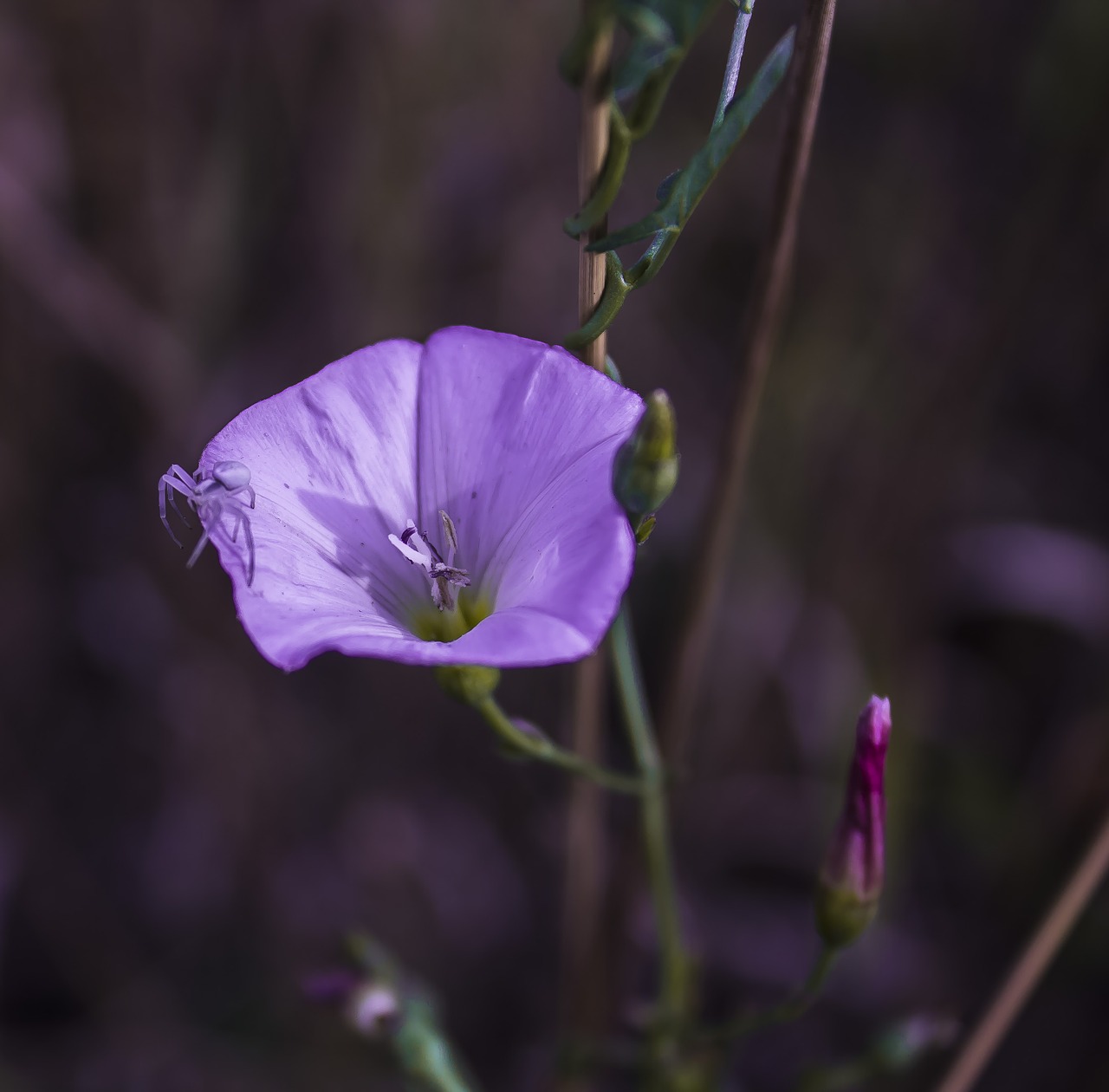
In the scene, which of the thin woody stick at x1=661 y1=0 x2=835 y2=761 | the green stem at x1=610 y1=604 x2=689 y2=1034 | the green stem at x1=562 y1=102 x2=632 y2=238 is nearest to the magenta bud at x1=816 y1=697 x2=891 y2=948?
the green stem at x1=610 y1=604 x2=689 y2=1034

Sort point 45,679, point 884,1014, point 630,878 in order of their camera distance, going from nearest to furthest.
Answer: point 630,878 → point 884,1014 → point 45,679

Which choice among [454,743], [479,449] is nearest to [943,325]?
[454,743]

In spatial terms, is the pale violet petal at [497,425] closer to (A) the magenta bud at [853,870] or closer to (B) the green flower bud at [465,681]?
(B) the green flower bud at [465,681]

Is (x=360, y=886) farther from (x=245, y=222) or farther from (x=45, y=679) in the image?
(x=245, y=222)

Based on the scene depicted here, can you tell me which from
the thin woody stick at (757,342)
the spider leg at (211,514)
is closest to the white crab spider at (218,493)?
the spider leg at (211,514)

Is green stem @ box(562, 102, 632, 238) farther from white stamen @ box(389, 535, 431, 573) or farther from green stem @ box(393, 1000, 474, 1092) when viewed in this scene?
green stem @ box(393, 1000, 474, 1092)
